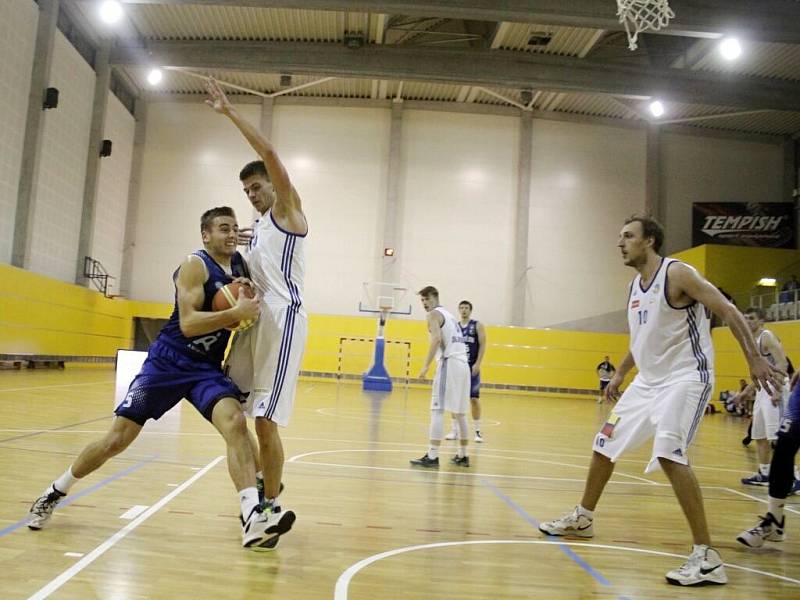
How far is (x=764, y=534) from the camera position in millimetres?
4383

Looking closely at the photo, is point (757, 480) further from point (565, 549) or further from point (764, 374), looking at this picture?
point (764, 374)

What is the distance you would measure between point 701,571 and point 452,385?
4.03m

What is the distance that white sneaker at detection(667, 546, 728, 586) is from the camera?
342cm

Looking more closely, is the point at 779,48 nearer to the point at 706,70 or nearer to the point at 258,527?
the point at 706,70

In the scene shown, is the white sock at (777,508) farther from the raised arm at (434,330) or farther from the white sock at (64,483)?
the white sock at (64,483)

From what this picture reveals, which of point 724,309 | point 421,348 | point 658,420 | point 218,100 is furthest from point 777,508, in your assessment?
point 421,348

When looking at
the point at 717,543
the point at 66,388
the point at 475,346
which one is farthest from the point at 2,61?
the point at 717,543

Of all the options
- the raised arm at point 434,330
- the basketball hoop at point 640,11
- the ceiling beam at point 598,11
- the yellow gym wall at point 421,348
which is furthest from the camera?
the yellow gym wall at point 421,348

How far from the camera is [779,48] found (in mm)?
19047

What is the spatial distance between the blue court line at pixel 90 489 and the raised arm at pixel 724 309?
12.6ft

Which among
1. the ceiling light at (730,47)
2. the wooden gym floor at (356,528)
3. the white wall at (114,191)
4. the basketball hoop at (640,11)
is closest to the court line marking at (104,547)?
the wooden gym floor at (356,528)

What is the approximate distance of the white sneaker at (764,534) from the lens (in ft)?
14.1

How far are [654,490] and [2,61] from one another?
17.0 meters

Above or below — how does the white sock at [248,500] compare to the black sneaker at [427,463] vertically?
above
